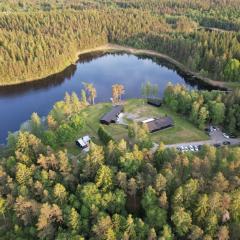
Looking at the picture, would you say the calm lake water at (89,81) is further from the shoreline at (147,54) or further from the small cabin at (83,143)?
the small cabin at (83,143)

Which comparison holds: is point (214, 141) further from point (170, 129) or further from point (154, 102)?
point (154, 102)

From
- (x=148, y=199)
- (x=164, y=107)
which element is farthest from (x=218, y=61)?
(x=148, y=199)

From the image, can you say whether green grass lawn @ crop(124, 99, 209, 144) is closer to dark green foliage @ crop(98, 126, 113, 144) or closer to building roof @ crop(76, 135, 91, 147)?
dark green foliage @ crop(98, 126, 113, 144)

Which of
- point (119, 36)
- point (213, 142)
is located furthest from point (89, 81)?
point (213, 142)

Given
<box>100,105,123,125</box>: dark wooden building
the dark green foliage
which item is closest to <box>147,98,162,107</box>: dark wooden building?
<box>100,105,123,125</box>: dark wooden building

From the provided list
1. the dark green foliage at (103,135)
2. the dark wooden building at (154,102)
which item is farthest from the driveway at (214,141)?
the dark wooden building at (154,102)

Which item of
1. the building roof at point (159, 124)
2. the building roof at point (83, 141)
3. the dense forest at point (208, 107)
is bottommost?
the building roof at point (83, 141)
